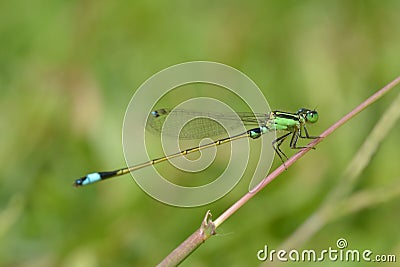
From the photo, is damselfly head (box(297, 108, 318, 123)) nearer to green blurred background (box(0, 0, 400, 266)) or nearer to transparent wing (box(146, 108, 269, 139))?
transparent wing (box(146, 108, 269, 139))

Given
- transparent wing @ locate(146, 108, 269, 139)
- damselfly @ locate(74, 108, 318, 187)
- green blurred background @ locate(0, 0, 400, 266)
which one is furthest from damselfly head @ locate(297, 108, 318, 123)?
green blurred background @ locate(0, 0, 400, 266)

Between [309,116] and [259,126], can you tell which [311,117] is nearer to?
[309,116]

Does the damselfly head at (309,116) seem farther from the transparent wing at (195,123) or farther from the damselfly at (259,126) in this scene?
the transparent wing at (195,123)

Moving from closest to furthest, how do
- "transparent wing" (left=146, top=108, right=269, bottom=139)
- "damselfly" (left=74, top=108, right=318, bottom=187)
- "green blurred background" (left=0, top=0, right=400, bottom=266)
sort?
"damselfly" (left=74, top=108, right=318, bottom=187)
"green blurred background" (left=0, top=0, right=400, bottom=266)
"transparent wing" (left=146, top=108, right=269, bottom=139)

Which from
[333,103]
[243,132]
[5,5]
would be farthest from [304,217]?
[5,5]

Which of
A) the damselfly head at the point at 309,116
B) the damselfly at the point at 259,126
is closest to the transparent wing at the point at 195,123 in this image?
the damselfly at the point at 259,126

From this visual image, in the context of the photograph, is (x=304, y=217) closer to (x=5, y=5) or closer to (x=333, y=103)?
(x=333, y=103)

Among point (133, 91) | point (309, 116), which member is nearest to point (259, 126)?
point (309, 116)
